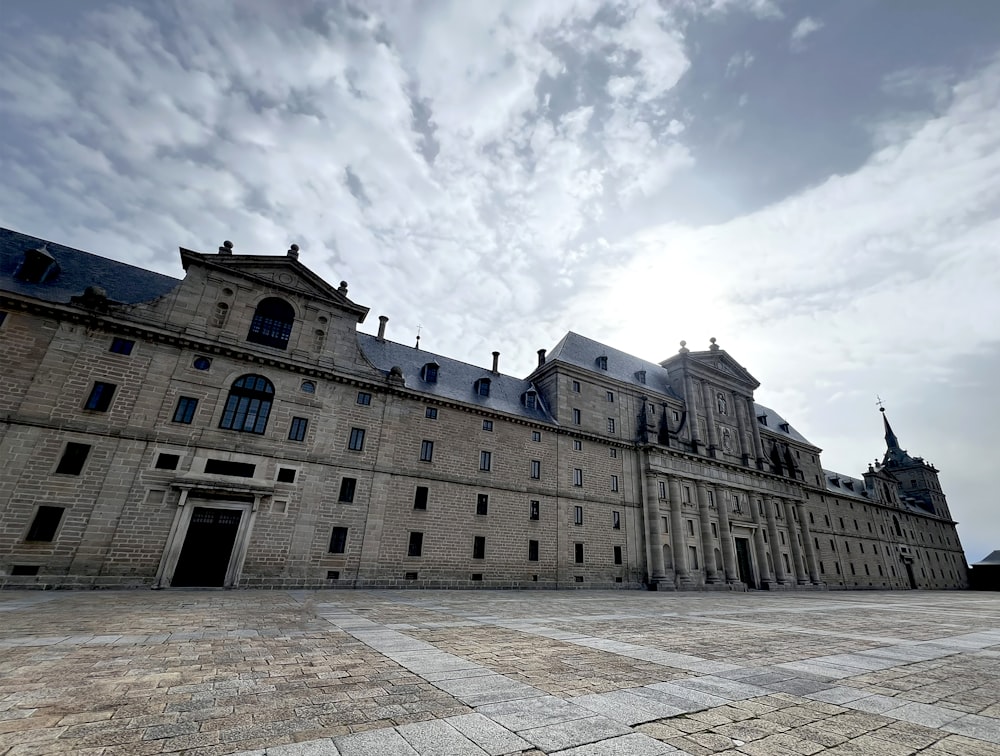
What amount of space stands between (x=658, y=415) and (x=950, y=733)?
1440 inches

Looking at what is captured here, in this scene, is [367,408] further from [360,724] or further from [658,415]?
[658,415]

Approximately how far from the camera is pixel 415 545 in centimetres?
2478

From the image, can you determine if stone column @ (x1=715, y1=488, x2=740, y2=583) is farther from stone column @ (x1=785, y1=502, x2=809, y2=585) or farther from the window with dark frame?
the window with dark frame

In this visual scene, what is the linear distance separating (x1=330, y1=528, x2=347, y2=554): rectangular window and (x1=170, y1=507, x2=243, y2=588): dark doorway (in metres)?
4.60

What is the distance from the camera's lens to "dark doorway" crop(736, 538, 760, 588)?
3841cm

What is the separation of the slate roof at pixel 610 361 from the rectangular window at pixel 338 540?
2097 cm

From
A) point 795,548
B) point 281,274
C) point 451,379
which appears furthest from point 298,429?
point 795,548

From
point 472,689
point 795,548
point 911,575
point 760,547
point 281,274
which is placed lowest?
point 472,689

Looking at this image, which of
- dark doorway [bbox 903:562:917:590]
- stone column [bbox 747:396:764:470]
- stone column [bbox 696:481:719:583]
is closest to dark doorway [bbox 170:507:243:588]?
stone column [bbox 696:481:719:583]

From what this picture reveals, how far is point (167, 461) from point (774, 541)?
49.6 m

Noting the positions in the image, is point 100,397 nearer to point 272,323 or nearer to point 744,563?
point 272,323

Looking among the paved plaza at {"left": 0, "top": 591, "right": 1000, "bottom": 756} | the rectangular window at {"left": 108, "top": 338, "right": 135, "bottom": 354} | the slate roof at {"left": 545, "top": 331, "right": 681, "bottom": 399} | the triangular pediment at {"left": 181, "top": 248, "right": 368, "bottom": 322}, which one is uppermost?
the slate roof at {"left": 545, "top": 331, "right": 681, "bottom": 399}

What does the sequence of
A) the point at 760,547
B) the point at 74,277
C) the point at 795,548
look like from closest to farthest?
the point at 74,277 → the point at 760,547 → the point at 795,548

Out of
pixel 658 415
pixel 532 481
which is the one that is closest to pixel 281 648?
pixel 532 481
